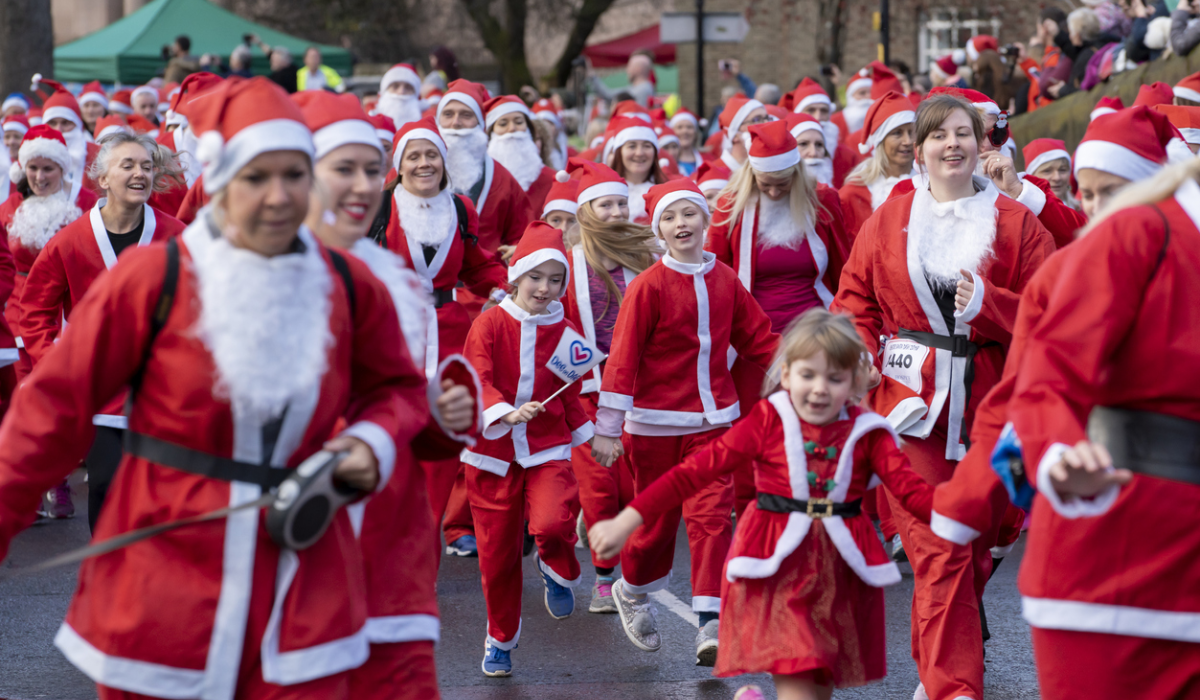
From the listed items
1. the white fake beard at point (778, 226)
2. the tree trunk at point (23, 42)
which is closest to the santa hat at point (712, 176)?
the white fake beard at point (778, 226)

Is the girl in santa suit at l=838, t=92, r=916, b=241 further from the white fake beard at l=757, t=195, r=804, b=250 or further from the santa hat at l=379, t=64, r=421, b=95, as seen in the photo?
the santa hat at l=379, t=64, r=421, b=95

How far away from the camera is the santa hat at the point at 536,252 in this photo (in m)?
6.75

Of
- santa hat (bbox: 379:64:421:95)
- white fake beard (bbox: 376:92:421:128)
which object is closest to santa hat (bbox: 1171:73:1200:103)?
white fake beard (bbox: 376:92:421:128)

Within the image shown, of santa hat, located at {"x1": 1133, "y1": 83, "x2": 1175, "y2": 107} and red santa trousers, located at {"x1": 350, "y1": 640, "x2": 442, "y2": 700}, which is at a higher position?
santa hat, located at {"x1": 1133, "y1": 83, "x2": 1175, "y2": 107}

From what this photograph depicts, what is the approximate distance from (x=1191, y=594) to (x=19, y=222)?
8188 millimetres

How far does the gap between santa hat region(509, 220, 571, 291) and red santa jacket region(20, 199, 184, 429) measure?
5.44ft

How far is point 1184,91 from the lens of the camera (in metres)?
7.78

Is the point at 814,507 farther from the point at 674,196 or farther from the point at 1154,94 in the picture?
the point at 1154,94

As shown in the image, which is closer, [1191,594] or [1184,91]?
[1191,594]

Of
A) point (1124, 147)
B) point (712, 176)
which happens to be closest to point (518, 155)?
point (712, 176)

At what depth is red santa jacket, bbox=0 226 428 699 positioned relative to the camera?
321 cm

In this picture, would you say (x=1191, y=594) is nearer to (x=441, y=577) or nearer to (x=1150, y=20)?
(x=441, y=577)

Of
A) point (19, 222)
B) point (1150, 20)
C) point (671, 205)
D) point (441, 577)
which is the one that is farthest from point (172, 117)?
point (1150, 20)

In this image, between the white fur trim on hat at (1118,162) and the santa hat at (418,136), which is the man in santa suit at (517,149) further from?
the white fur trim on hat at (1118,162)
